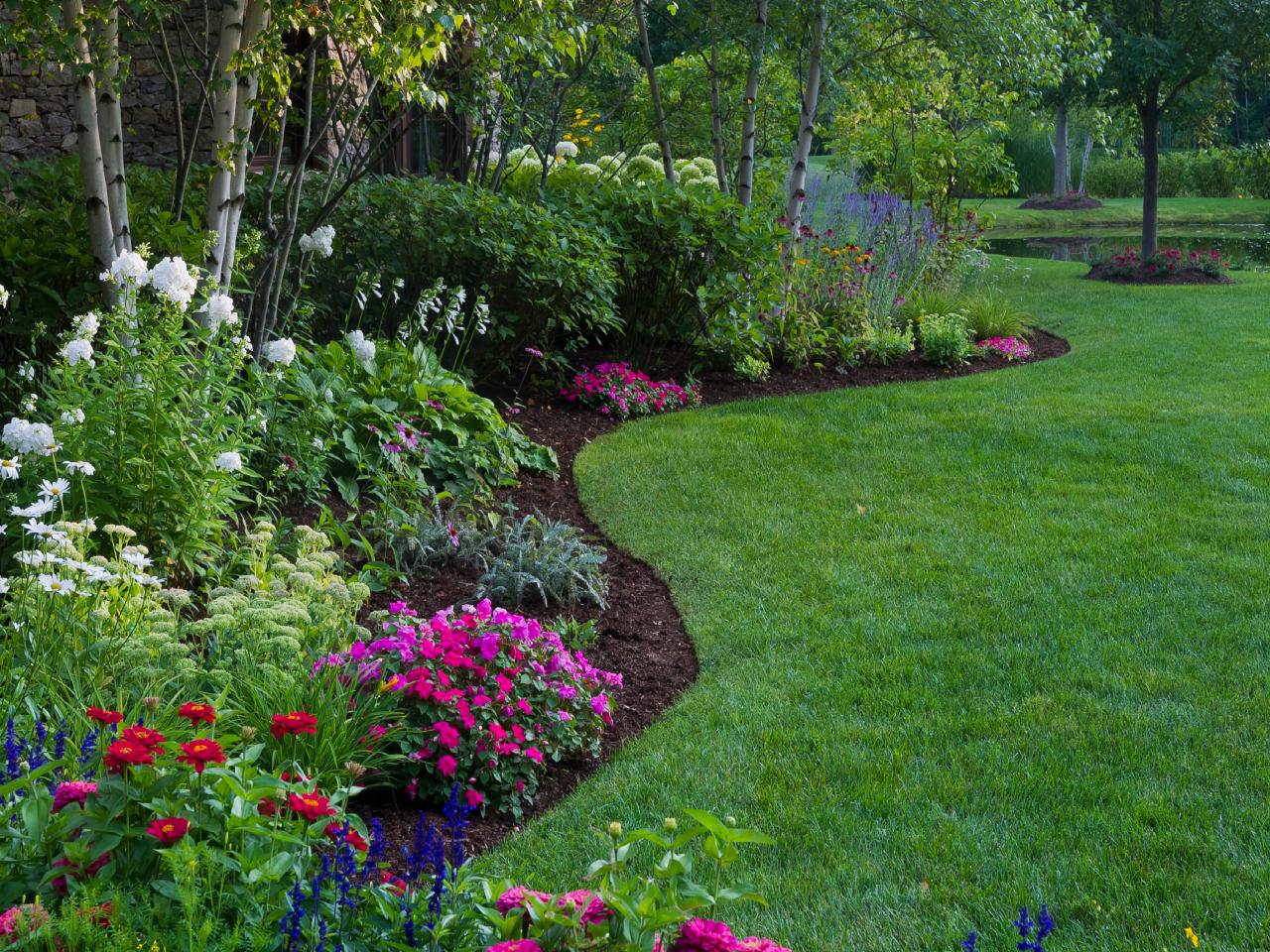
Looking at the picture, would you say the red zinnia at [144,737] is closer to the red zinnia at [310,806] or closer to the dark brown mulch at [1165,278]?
the red zinnia at [310,806]

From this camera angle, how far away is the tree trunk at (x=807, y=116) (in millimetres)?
8898

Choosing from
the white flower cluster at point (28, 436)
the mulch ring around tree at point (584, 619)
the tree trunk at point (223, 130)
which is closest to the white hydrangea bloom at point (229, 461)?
the white flower cluster at point (28, 436)

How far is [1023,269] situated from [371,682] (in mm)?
15686

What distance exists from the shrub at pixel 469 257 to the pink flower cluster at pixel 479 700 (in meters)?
3.40

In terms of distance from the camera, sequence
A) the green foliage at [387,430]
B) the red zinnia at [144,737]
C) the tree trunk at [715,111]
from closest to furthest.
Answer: the red zinnia at [144,737] → the green foliage at [387,430] → the tree trunk at [715,111]

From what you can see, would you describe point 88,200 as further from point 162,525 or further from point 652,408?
point 652,408

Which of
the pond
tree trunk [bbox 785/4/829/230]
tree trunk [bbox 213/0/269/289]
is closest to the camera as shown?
tree trunk [bbox 213/0/269/289]

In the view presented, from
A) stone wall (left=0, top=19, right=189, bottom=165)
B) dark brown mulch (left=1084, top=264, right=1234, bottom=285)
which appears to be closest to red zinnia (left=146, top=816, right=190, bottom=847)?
stone wall (left=0, top=19, right=189, bottom=165)

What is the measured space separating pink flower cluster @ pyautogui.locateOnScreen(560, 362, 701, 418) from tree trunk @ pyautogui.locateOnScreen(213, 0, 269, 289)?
9.96 feet

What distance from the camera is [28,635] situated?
2953 millimetres

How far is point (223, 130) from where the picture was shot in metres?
4.74

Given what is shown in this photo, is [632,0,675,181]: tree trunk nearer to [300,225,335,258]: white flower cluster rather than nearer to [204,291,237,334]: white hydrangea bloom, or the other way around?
[300,225,335,258]: white flower cluster

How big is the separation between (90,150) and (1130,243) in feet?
75.4

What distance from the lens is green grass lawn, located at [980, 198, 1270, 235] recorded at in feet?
96.3
